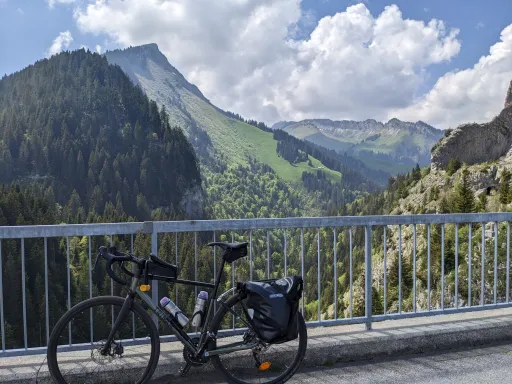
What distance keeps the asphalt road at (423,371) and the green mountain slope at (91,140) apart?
13185 centimetres

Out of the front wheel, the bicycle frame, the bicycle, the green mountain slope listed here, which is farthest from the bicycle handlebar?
the green mountain slope

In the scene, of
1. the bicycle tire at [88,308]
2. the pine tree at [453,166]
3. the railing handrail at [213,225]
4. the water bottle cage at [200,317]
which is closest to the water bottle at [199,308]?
the water bottle cage at [200,317]

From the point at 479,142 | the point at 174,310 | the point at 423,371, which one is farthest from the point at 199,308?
the point at 479,142

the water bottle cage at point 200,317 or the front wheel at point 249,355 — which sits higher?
the water bottle cage at point 200,317

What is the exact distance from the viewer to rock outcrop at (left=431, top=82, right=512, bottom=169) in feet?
160

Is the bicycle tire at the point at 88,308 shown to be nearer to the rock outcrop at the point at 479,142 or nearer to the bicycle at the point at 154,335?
the bicycle at the point at 154,335

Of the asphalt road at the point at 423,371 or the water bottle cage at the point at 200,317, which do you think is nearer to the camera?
the water bottle cage at the point at 200,317

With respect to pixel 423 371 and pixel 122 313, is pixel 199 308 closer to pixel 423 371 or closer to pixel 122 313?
pixel 122 313

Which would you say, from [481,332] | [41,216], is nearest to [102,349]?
[481,332]

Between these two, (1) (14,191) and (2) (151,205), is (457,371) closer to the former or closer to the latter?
(1) (14,191)

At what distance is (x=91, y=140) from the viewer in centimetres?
16112

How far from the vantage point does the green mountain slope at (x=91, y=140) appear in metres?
142

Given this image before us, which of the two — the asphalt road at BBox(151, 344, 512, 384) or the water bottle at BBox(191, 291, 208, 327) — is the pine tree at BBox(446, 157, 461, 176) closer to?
the asphalt road at BBox(151, 344, 512, 384)

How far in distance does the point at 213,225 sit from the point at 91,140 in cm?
16622
